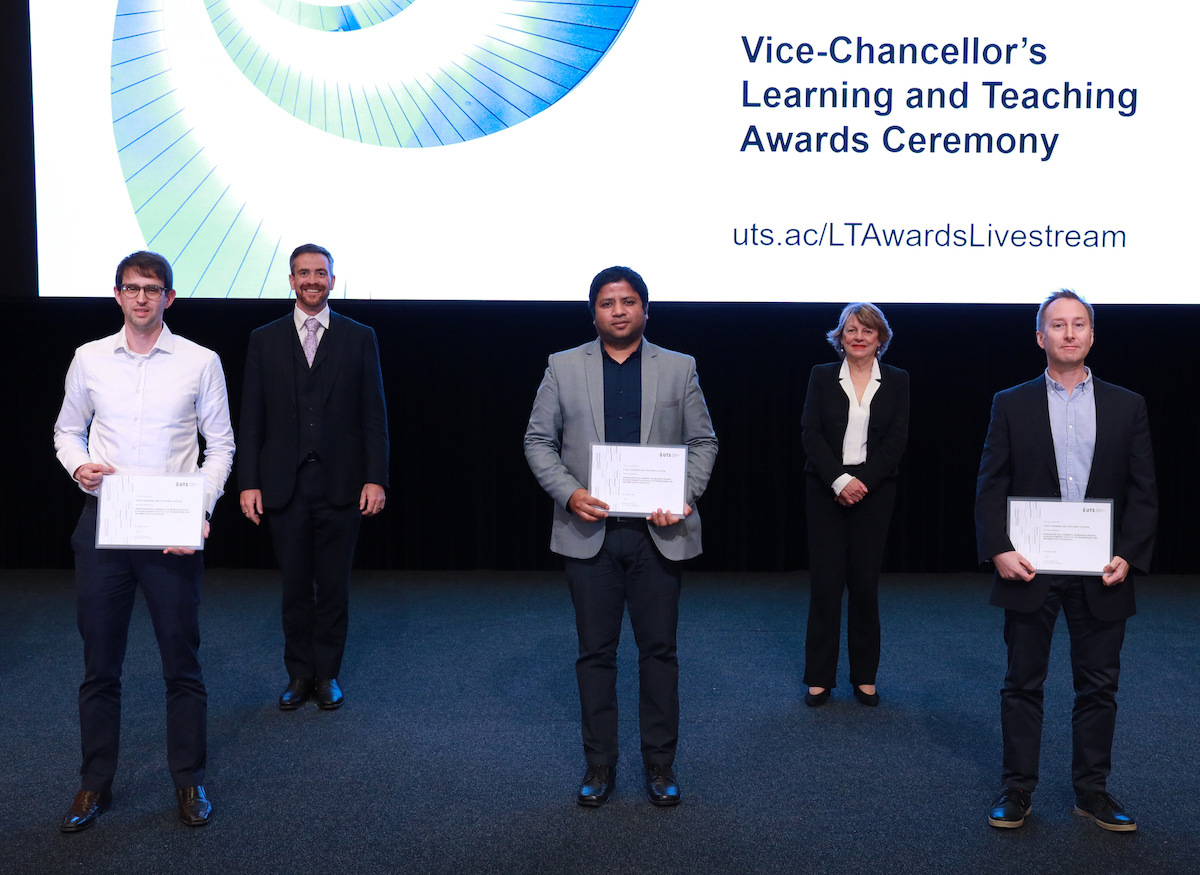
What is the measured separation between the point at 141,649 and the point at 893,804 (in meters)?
3.05

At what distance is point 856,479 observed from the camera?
3.35m

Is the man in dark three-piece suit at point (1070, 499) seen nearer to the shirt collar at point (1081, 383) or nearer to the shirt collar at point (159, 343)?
the shirt collar at point (1081, 383)

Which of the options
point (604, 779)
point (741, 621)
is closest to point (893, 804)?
point (604, 779)

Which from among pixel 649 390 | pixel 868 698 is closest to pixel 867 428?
pixel 868 698

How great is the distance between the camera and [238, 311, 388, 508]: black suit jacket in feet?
10.8

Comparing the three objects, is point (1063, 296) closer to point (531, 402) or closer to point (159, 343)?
point (159, 343)

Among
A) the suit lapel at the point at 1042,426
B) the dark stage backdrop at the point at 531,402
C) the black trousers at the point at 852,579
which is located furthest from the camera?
the dark stage backdrop at the point at 531,402

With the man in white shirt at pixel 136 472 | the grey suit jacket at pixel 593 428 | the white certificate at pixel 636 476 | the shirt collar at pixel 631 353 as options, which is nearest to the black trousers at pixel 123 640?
the man in white shirt at pixel 136 472

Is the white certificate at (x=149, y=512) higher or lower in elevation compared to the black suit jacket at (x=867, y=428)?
lower

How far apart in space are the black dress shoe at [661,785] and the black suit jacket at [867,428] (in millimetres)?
1279

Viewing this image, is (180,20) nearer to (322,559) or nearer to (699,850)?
(322,559)

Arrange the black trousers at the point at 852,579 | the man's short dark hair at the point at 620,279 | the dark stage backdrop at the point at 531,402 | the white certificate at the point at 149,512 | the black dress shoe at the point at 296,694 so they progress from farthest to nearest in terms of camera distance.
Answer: the dark stage backdrop at the point at 531,402 → the black trousers at the point at 852,579 → the black dress shoe at the point at 296,694 → the man's short dark hair at the point at 620,279 → the white certificate at the point at 149,512

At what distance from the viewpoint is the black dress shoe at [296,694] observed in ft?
10.8

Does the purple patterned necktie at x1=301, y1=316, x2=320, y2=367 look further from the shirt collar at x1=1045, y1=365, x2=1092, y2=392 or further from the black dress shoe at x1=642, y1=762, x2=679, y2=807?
the shirt collar at x1=1045, y1=365, x2=1092, y2=392
